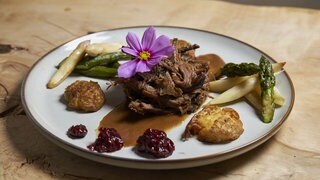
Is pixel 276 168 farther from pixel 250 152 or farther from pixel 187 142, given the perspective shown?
pixel 187 142

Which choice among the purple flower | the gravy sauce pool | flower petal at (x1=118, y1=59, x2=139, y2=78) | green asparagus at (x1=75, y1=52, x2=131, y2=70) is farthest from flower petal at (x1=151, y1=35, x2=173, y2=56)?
green asparagus at (x1=75, y1=52, x2=131, y2=70)

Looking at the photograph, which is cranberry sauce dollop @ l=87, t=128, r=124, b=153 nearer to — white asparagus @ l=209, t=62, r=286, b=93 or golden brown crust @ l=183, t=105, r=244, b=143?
golden brown crust @ l=183, t=105, r=244, b=143

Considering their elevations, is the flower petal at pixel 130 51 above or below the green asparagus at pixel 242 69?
below

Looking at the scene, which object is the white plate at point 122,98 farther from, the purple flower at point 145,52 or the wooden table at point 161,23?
the purple flower at point 145,52

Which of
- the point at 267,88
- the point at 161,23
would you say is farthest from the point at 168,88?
the point at 161,23

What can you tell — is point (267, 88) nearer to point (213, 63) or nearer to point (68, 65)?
point (213, 63)

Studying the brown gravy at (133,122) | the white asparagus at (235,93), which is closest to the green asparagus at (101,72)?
the brown gravy at (133,122)
